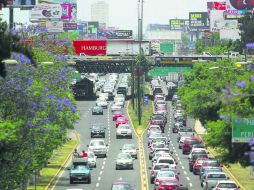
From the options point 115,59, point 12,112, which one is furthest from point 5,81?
point 115,59

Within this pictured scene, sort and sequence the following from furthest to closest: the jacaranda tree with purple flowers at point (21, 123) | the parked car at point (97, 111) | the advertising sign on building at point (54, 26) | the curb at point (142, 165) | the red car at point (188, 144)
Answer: the advertising sign on building at point (54, 26)
the parked car at point (97, 111)
the red car at point (188, 144)
the curb at point (142, 165)
the jacaranda tree with purple flowers at point (21, 123)

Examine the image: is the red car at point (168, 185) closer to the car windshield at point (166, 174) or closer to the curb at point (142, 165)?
the car windshield at point (166, 174)

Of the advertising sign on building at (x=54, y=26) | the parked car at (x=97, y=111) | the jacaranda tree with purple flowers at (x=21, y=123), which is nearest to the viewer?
the jacaranda tree with purple flowers at (x=21, y=123)

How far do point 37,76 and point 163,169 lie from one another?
10223 mm

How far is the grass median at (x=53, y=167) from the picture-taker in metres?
65.5

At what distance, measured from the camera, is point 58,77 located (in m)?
69.3

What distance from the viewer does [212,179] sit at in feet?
196

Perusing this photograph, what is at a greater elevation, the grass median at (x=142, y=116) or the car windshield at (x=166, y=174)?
the car windshield at (x=166, y=174)

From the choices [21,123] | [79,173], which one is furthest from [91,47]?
[21,123]

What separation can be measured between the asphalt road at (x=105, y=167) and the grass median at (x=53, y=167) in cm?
74

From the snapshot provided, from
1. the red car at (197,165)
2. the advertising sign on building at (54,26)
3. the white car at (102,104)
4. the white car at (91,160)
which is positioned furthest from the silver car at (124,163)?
the advertising sign on building at (54,26)

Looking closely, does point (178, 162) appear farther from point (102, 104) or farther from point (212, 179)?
point (102, 104)

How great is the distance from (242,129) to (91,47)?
4502 inches

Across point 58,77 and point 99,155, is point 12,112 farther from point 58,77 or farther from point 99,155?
point 99,155
